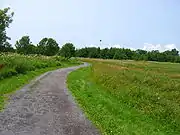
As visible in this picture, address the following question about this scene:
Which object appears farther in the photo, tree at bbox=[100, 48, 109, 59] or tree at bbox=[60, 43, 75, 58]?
tree at bbox=[100, 48, 109, 59]

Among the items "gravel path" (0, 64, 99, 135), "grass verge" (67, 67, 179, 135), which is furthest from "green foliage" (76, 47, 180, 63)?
"gravel path" (0, 64, 99, 135)

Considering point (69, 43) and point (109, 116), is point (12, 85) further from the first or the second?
point (69, 43)

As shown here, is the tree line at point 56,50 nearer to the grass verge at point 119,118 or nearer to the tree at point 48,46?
the tree at point 48,46

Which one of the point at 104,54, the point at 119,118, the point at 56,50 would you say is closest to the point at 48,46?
the point at 56,50

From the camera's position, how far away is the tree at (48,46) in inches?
4719

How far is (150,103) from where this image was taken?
1969 cm

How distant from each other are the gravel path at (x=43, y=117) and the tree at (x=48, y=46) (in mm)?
99348

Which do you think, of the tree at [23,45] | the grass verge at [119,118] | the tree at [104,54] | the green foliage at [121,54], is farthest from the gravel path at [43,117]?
the tree at [104,54]

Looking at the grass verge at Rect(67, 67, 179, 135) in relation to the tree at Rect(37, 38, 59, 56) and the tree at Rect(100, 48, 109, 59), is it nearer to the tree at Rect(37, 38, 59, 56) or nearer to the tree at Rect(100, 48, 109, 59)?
the tree at Rect(37, 38, 59, 56)

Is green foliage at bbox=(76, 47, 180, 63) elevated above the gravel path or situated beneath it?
situated beneath

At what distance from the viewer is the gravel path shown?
485 inches

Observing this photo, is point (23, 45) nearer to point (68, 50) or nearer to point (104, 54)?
point (68, 50)

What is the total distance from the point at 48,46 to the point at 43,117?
107 meters

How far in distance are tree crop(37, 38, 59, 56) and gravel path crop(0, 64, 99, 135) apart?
99.3 meters
